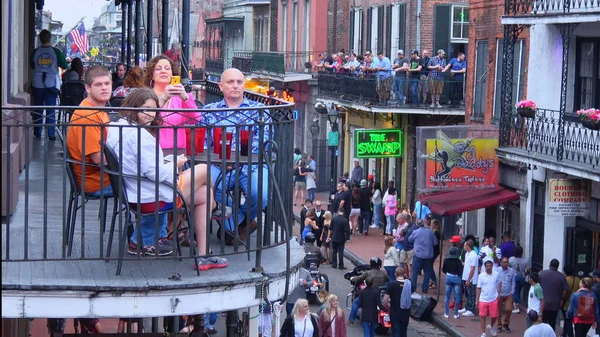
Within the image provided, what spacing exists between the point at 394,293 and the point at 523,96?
7427 millimetres

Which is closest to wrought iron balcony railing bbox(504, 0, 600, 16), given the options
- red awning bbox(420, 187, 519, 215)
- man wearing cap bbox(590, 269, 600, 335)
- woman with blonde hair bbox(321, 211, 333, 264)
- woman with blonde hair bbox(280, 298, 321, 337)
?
red awning bbox(420, 187, 519, 215)

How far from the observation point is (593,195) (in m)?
22.0

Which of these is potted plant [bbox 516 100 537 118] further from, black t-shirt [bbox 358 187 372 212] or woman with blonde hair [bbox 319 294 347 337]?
black t-shirt [bbox 358 187 372 212]

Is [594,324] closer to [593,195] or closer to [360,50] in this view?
[593,195]

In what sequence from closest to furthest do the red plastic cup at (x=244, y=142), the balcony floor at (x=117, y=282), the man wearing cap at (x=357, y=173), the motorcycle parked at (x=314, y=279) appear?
the balcony floor at (x=117, y=282), the red plastic cup at (x=244, y=142), the motorcycle parked at (x=314, y=279), the man wearing cap at (x=357, y=173)

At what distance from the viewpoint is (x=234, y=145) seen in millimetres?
7359

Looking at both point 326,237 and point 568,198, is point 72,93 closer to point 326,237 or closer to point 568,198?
point 568,198

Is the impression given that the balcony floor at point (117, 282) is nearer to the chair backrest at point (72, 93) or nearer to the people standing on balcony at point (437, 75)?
the chair backrest at point (72, 93)

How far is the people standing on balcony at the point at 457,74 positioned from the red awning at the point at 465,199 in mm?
6066

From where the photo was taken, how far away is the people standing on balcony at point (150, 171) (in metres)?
6.45

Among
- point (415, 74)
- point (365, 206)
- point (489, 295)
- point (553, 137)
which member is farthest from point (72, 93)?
point (365, 206)

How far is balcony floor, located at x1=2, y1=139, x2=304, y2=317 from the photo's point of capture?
19.6 feet

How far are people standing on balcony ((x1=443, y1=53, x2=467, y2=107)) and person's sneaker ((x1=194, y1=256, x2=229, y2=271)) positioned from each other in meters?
25.3

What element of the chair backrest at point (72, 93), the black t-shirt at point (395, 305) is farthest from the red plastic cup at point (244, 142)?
the black t-shirt at point (395, 305)
